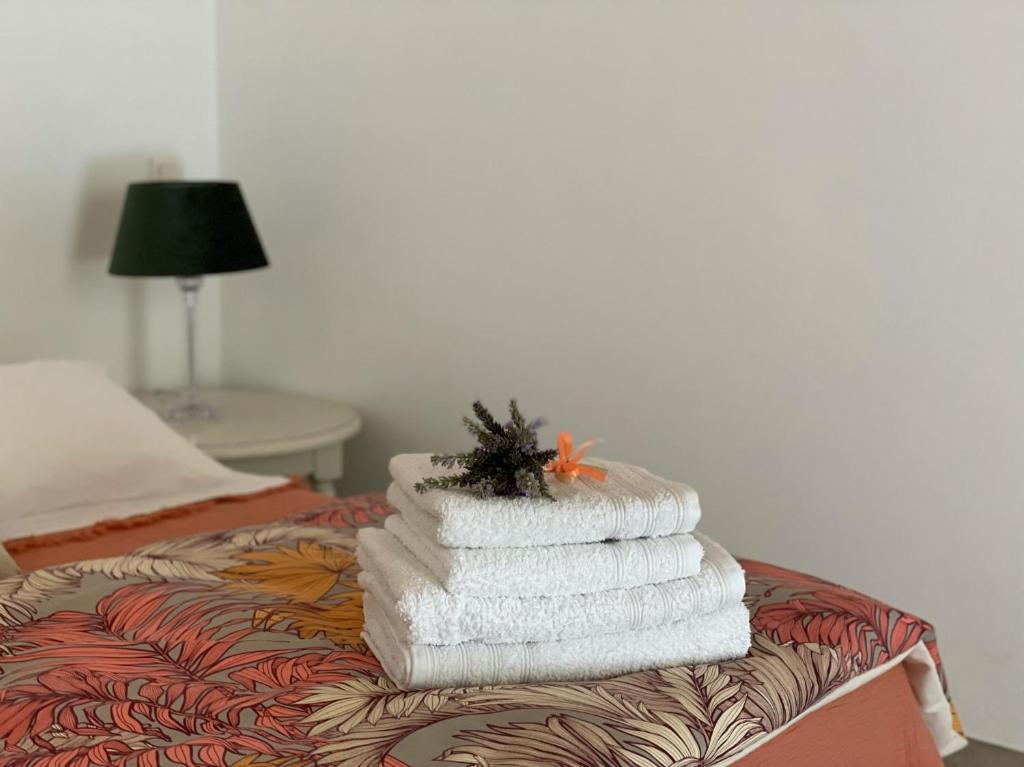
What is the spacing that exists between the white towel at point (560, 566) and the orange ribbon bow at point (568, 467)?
3.8 inches

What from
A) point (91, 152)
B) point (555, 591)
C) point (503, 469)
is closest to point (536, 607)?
point (555, 591)

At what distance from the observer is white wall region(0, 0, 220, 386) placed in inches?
97.7

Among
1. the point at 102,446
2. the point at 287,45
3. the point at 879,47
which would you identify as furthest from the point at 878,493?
the point at 287,45

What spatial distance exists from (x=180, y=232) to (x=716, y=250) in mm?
1066

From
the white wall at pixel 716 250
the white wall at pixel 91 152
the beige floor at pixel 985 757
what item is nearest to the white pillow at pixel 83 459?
the white wall at pixel 91 152

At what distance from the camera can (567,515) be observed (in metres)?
1.14

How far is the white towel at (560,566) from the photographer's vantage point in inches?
43.3

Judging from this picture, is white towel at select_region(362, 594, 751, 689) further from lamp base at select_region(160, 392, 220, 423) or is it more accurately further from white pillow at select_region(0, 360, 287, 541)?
lamp base at select_region(160, 392, 220, 423)

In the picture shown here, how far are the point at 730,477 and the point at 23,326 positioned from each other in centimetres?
147

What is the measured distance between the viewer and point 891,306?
2018 millimetres

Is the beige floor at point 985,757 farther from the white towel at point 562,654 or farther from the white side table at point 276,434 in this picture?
the white side table at point 276,434

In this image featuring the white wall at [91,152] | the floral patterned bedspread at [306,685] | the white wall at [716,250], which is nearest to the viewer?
the floral patterned bedspread at [306,685]

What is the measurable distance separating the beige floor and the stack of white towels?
1.03 meters

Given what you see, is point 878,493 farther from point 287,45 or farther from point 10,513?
point 287,45
